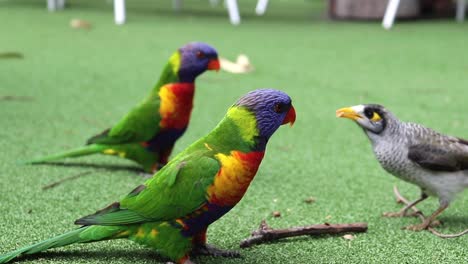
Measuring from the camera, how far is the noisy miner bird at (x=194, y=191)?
191 cm

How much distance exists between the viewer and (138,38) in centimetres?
712

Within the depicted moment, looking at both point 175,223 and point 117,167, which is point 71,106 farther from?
point 175,223

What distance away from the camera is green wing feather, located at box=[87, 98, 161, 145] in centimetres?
302

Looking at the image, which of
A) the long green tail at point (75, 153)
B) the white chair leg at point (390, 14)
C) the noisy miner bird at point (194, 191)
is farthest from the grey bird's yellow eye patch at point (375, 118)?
the white chair leg at point (390, 14)

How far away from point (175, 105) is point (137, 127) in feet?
0.73

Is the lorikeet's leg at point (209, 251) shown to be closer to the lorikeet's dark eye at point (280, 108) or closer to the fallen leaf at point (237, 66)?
the lorikeet's dark eye at point (280, 108)

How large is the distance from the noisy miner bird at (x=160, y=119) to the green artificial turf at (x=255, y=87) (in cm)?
11

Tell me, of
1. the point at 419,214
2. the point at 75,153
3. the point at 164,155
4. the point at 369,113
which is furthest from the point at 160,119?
the point at 419,214

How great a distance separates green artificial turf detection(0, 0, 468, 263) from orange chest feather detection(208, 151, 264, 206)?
0.31 metres

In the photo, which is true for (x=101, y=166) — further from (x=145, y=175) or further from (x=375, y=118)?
(x=375, y=118)

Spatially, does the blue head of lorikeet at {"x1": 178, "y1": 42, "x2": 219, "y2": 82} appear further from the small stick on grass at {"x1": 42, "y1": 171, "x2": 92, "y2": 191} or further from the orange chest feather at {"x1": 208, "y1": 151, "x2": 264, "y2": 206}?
the orange chest feather at {"x1": 208, "y1": 151, "x2": 264, "y2": 206}

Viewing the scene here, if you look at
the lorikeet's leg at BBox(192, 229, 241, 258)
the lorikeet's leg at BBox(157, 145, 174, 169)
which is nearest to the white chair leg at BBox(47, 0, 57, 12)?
the lorikeet's leg at BBox(157, 145, 174, 169)

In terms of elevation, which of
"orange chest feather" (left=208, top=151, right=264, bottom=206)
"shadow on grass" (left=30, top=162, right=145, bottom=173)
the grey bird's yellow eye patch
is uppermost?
"orange chest feather" (left=208, top=151, right=264, bottom=206)

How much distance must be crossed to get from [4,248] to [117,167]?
1.18 m
